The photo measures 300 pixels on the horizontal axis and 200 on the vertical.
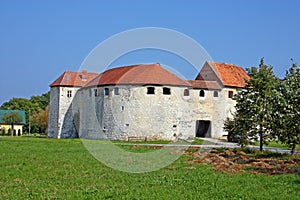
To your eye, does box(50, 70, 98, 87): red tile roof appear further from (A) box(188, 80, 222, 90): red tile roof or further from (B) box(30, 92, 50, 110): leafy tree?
(B) box(30, 92, 50, 110): leafy tree

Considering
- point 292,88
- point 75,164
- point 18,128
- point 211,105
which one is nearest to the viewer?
point 75,164

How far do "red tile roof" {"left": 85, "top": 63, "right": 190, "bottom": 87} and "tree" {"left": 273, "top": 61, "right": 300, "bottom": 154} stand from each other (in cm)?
2420

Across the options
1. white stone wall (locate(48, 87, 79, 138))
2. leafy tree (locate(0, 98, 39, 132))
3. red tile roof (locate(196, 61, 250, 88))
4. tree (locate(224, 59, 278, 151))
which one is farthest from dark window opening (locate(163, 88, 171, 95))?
leafy tree (locate(0, 98, 39, 132))

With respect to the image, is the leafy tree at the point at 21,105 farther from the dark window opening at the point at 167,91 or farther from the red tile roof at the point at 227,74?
the dark window opening at the point at 167,91

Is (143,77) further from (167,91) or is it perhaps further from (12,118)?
(12,118)

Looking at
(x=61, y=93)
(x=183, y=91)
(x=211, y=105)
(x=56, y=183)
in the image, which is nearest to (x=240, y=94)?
(x=56, y=183)

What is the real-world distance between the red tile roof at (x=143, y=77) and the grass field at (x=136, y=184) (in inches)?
1211

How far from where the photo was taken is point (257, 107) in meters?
28.5

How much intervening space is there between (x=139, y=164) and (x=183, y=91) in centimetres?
3185

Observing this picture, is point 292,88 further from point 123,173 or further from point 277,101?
point 123,173

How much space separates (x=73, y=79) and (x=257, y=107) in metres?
40.4

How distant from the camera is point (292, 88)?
88.2 feet

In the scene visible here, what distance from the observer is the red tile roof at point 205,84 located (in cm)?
5517

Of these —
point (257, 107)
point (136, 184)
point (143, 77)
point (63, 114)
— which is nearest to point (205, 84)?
point (143, 77)
